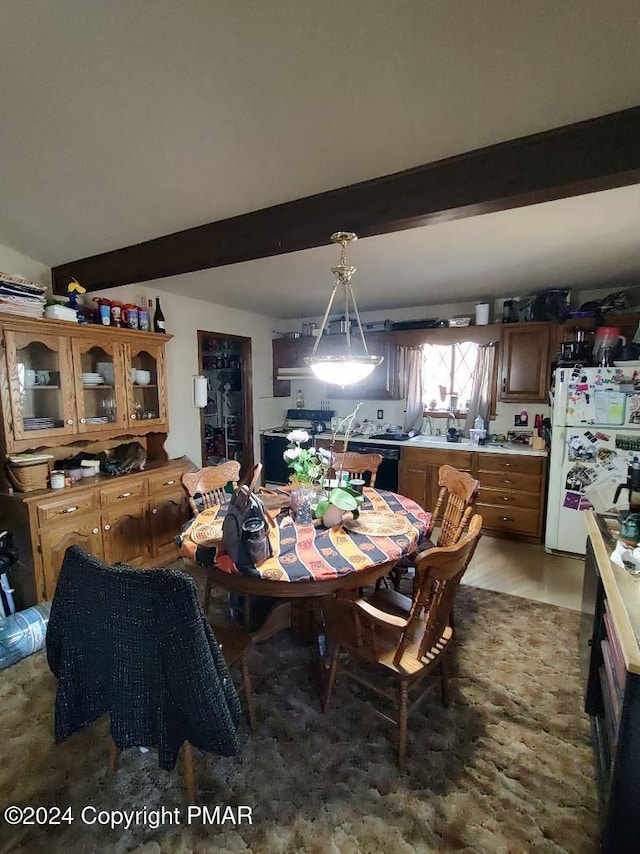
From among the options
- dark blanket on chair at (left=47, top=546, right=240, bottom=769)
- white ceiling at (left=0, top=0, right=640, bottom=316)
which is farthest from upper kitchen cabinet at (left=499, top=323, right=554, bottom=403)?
dark blanket on chair at (left=47, top=546, right=240, bottom=769)

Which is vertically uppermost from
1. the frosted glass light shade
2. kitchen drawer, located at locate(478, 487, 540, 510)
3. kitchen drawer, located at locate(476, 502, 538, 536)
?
the frosted glass light shade

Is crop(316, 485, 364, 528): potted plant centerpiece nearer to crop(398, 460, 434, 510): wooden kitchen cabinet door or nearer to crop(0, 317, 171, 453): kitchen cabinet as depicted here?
crop(0, 317, 171, 453): kitchen cabinet

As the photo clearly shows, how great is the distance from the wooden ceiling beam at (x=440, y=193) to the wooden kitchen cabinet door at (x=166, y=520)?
5.85 ft

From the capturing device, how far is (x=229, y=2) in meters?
1.02

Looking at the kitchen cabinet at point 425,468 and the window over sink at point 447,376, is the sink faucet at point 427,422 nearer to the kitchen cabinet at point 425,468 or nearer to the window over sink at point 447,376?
the window over sink at point 447,376

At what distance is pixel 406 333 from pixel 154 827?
3992mm

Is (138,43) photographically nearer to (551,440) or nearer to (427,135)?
(427,135)

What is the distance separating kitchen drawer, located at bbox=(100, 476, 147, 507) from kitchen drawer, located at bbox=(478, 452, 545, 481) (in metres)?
2.99

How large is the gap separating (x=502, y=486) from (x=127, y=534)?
10.7 feet

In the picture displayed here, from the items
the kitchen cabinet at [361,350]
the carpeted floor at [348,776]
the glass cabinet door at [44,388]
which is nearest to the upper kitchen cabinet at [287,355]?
the kitchen cabinet at [361,350]

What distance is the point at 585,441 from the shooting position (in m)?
3.12

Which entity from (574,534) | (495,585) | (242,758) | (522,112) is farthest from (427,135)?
(574,534)

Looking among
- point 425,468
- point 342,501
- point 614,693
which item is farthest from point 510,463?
point 614,693

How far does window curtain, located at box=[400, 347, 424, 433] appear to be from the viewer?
4.32 m
